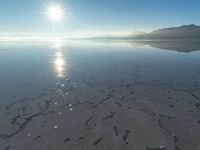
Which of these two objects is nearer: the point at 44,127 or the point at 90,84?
the point at 44,127

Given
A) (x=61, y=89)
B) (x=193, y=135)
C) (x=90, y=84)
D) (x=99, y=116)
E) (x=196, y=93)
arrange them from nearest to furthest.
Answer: (x=193, y=135) → (x=99, y=116) → (x=196, y=93) → (x=61, y=89) → (x=90, y=84)

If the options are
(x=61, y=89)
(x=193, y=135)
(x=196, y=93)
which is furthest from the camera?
(x=61, y=89)

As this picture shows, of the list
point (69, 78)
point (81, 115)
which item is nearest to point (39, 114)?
point (81, 115)

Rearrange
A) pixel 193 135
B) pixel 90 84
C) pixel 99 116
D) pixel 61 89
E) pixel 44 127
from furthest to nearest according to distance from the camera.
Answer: pixel 90 84 → pixel 61 89 → pixel 99 116 → pixel 44 127 → pixel 193 135

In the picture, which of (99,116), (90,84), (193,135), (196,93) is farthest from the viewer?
(90,84)

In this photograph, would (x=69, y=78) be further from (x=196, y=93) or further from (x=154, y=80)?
(x=196, y=93)

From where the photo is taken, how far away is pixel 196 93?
1527 centimetres

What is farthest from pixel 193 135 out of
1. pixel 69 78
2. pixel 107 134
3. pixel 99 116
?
pixel 69 78

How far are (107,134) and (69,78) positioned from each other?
1140 centimetres

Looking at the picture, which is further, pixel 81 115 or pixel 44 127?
pixel 81 115

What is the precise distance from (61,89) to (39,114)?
4.79m

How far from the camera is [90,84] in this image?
59.5ft

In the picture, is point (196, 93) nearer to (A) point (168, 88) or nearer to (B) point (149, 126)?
(A) point (168, 88)

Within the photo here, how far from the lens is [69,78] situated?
20109mm
